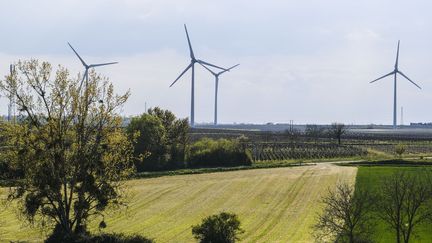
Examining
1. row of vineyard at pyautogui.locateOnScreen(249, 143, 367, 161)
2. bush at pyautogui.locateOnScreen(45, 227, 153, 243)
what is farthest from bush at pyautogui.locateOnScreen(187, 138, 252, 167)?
bush at pyautogui.locateOnScreen(45, 227, 153, 243)

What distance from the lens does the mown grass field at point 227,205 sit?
A: 46.4 meters

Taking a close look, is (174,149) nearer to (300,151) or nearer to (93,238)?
(300,151)

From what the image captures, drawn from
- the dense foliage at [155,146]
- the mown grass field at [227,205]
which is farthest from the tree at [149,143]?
the mown grass field at [227,205]

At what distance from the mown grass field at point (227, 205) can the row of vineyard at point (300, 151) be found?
3527cm

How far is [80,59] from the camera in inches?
6068

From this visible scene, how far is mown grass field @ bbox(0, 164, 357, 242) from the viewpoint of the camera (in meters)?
46.4

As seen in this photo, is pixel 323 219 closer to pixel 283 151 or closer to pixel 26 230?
pixel 26 230

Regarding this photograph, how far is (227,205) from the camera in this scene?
60.6m

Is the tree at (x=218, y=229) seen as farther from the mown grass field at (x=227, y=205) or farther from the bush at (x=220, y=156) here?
the bush at (x=220, y=156)

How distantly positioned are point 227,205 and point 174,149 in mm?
50163

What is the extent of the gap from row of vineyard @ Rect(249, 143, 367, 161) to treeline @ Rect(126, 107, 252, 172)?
39.4 ft

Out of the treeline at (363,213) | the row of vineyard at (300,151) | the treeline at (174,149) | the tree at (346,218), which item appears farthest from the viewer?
the row of vineyard at (300,151)

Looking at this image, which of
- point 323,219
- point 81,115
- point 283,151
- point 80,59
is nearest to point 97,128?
point 81,115

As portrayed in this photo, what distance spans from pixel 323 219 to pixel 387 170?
58.6m
